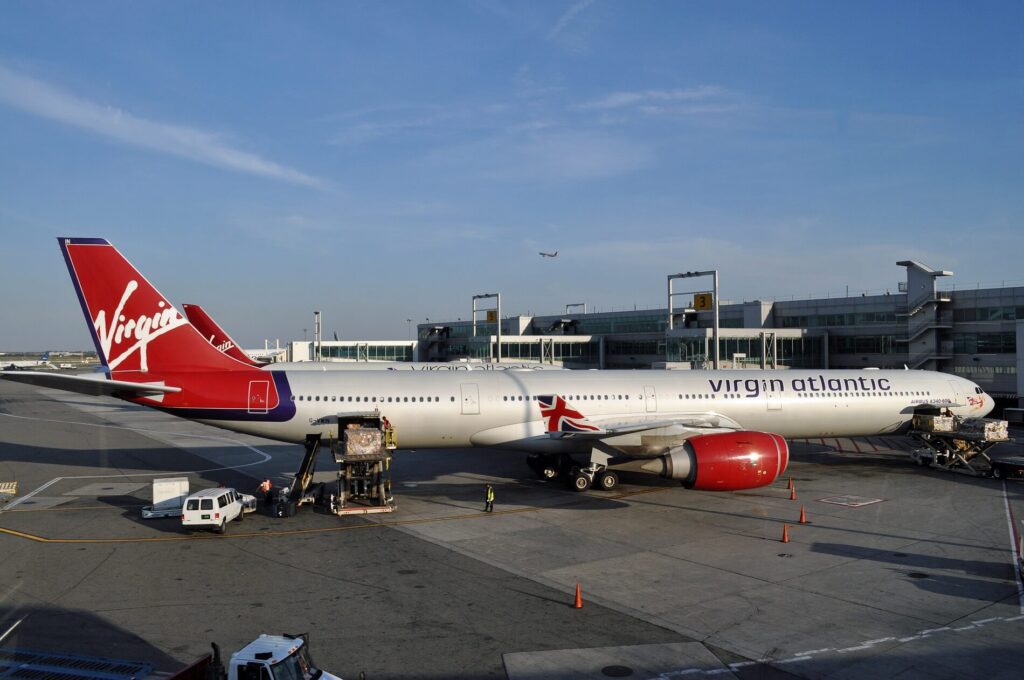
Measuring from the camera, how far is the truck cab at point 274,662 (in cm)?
881

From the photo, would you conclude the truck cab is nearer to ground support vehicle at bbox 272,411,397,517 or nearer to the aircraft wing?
the aircraft wing

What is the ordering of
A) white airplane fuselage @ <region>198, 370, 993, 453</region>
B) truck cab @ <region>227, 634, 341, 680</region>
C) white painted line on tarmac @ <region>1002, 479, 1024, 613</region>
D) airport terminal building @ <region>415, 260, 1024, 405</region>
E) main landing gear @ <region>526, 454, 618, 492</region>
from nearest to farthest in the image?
truck cab @ <region>227, 634, 341, 680</region> → white painted line on tarmac @ <region>1002, 479, 1024, 613</region> → white airplane fuselage @ <region>198, 370, 993, 453</region> → main landing gear @ <region>526, 454, 618, 492</region> → airport terminal building @ <region>415, 260, 1024, 405</region>

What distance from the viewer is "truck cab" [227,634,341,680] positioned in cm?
881

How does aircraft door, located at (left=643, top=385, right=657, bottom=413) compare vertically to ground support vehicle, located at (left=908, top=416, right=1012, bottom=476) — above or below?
above

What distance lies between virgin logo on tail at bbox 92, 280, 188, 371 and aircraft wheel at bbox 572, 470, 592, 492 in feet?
50.3

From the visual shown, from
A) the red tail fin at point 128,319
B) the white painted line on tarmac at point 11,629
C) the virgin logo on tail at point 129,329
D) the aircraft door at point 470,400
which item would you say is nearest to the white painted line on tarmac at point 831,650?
the white painted line on tarmac at point 11,629

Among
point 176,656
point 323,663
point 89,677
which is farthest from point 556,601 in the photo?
point 89,677

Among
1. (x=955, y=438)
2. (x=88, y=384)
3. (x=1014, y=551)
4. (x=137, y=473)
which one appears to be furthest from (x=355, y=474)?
(x=955, y=438)

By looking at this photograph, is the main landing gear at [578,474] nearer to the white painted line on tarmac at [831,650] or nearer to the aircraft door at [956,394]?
the white painted line on tarmac at [831,650]

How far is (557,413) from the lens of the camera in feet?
92.1

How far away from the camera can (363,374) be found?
92.4ft

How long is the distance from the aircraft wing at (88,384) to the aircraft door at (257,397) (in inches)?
92.7

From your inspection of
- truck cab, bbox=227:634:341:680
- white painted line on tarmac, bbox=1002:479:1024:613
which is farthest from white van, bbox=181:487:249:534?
white painted line on tarmac, bbox=1002:479:1024:613

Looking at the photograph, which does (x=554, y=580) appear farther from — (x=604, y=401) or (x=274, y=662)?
(x=604, y=401)
